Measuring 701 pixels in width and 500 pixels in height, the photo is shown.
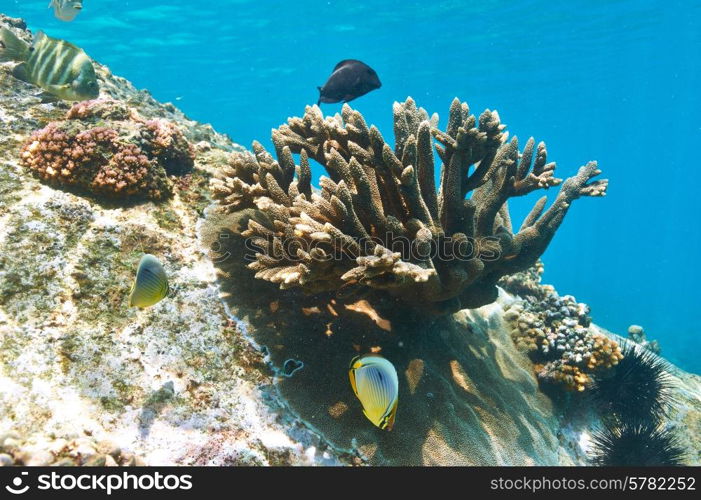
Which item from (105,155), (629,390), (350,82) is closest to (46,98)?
(105,155)

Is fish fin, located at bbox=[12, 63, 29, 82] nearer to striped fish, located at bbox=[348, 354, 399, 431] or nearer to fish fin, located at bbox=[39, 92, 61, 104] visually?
fish fin, located at bbox=[39, 92, 61, 104]

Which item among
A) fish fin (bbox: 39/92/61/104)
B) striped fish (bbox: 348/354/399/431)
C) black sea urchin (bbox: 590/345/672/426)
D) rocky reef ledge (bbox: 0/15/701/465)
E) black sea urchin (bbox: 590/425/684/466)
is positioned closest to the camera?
striped fish (bbox: 348/354/399/431)

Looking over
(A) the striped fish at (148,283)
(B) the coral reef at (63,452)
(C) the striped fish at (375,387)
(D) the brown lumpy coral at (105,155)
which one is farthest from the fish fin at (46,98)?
(C) the striped fish at (375,387)

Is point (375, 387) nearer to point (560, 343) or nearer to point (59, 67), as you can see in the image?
point (560, 343)

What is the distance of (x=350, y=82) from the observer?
4.64m

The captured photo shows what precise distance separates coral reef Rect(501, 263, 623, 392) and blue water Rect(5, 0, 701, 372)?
1207 centimetres

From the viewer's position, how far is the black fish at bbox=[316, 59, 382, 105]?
15.2 ft

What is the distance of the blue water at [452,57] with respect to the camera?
92.8ft

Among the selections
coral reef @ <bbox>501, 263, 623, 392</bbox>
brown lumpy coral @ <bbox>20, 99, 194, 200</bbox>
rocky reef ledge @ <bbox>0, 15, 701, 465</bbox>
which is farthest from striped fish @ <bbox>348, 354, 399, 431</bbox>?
coral reef @ <bbox>501, 263, 623, 392</bbox>

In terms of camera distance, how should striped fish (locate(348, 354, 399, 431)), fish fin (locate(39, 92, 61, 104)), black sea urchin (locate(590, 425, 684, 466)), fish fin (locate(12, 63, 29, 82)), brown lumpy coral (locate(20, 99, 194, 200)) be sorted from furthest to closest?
fish fin (locate(12, 63, 29, 82)), fish fin (locate(39, 92, 61, 104)), black sea urchin (locate(590, 425, 684, 466)), brown lumpy coral (locate(20, 99, 194, 200)), striped fish (locate(348, 354, 399, 431))

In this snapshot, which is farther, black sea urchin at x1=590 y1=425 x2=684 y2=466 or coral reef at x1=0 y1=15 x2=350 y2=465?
black sea urchin at x1=590 y1=425 x2=684 y2=466

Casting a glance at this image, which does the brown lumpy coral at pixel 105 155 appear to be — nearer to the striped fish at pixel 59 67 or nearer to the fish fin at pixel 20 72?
the striped fish at pixel 59 67

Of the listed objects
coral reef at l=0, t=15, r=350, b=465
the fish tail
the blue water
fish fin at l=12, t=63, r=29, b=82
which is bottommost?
coral reef at l=0, t=15, r=350, b=465

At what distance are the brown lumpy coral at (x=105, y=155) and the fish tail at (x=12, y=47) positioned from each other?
117 centimetres
